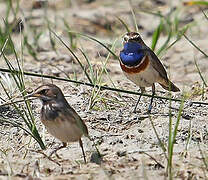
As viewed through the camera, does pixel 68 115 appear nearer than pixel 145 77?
Yes

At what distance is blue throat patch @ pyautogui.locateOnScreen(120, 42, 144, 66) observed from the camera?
5.50 meters

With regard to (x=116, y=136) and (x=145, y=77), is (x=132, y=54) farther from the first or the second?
(x=116, y=136)

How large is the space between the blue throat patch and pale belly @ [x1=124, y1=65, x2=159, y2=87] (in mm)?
96

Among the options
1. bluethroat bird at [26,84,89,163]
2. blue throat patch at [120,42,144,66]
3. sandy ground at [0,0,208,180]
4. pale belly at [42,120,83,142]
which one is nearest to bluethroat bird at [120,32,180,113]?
blue throat patch at [120,42,144,66]

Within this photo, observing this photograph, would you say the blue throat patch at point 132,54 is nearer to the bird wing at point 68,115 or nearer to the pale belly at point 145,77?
the pale belly at point 145,77

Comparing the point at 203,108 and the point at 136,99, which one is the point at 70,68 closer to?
the point at 136,99

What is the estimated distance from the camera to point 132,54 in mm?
5535

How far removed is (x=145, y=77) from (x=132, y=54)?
0.23 m

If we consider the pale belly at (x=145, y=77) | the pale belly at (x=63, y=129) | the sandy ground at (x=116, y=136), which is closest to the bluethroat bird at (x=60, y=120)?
the pale belly at (x=63, y=129)

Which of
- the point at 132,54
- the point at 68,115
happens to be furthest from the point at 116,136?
the point at 132,54

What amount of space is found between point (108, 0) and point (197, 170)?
22.8ft

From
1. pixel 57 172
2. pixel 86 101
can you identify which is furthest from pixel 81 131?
pixel 86 101

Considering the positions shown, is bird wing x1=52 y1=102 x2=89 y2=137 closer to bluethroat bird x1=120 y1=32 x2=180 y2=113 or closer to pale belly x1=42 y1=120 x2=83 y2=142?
pale belly x1=42 y1=120 x2=83 y2=142

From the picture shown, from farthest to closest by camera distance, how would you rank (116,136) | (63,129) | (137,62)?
(137,62)
(116,136)
(63,129)
